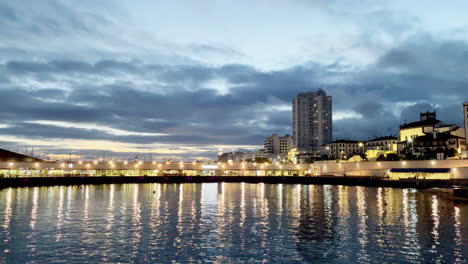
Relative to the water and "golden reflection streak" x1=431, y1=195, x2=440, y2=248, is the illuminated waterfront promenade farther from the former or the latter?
the water

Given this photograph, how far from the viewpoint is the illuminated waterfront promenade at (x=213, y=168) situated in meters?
119

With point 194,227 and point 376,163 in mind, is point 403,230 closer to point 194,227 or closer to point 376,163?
point 194,227

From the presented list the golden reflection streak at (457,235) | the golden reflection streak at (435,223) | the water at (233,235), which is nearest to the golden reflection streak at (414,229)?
the water at (233,235)

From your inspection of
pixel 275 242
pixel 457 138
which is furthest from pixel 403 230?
pixel 457 138

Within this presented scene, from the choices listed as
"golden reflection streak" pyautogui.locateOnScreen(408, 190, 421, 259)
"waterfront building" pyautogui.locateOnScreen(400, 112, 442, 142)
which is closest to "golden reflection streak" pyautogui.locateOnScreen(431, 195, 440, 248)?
"golden reflection streak" pyautogui.locateOnScreen(408, 190, 421, 259)

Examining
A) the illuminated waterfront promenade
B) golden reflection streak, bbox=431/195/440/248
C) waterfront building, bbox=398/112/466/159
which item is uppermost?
waterfront building, bbox=398/112/466/159

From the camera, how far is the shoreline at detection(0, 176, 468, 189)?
11062cm

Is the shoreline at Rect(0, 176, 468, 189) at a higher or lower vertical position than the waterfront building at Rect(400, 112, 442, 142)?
lower

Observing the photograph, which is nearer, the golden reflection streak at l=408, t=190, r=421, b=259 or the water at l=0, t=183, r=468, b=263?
the water at l=0, t=183, r=468, b=263

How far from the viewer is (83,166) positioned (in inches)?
6048

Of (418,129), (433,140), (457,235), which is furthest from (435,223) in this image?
(418,129)

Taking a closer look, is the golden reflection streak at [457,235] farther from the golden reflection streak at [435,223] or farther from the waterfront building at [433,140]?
the waterfront building at [433,140]

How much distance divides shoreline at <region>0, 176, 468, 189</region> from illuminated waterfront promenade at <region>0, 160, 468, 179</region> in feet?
26.8

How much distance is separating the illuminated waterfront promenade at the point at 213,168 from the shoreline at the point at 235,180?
8178mm
